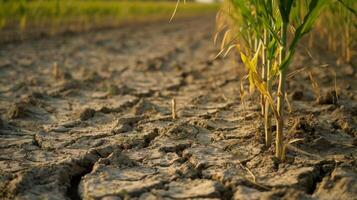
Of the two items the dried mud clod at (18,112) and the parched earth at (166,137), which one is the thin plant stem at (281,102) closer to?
the parched earth at (166,137)

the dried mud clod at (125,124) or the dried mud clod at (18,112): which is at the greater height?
the dried mud clod at (18,112)

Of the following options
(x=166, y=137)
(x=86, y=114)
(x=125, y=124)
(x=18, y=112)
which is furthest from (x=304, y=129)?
(x=18, y=112)

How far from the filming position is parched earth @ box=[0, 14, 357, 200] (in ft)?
5.99

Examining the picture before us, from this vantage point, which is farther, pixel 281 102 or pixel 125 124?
pixel 125 124

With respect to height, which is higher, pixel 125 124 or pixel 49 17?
pixel 49 17

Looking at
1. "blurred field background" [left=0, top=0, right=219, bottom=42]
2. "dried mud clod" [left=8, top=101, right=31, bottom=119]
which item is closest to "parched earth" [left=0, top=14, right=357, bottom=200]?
"dried mud clod" [left=8, top=101, right=31, bottom=119]

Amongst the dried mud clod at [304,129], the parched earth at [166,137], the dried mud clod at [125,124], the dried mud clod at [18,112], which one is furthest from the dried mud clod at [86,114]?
the dried mud clod at [304,129]

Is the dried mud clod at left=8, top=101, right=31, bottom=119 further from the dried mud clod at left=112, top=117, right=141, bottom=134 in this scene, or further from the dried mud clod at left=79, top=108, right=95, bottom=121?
the dried mud clod at left=112, top=117, right=141, bottom=134

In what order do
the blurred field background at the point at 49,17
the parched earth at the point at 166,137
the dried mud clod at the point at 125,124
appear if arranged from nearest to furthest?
1. the parched earth at the point at 166,137
2. the dried mud clod at the point at 125,124
3. the blurred field background at the point at 49,17

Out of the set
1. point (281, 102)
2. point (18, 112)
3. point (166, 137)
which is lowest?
point (166, 137)

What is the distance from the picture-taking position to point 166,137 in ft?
7.98

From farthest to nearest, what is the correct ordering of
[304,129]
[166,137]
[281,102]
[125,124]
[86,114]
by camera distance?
[86,114] < [125,124] < [166,137] < [304,129] < [281,102]

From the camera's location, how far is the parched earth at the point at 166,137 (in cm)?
183

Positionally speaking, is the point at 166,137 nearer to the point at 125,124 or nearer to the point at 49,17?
the point at 125,124
